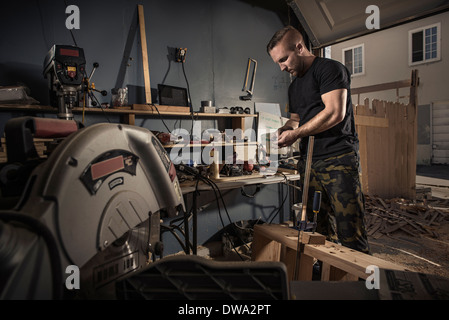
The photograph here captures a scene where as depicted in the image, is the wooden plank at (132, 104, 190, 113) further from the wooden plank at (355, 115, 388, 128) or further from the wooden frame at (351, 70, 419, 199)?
the wooden frame at (351, 70, 419, 199)

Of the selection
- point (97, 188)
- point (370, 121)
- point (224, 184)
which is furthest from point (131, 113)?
point (370, 121)

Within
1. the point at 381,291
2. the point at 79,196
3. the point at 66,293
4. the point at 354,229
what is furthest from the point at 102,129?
the point at 354,229

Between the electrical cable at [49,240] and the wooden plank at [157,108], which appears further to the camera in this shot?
the wooden plank at [157,108]

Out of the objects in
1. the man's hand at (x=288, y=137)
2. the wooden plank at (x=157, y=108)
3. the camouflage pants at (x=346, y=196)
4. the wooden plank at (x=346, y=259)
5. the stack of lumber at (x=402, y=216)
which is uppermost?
the wooden plank at (x=157, y=108)

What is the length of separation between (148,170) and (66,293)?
0.37 metres

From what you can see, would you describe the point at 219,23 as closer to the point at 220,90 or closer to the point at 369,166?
the point at 220,90

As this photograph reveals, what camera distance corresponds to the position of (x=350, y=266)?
1.11m

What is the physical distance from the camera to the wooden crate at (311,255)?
111 cm

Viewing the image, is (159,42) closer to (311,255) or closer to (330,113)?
(330,113)

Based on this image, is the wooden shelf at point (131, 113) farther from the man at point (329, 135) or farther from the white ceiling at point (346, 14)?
the white ceiling at point (346, 14)

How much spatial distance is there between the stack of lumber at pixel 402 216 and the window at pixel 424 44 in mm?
7169

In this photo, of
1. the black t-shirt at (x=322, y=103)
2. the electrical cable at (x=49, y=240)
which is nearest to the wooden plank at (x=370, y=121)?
the black t-shirt at (x=322, y=103)

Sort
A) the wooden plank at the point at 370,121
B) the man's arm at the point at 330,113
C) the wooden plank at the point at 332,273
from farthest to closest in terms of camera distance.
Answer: the wooden plank at the point at 370,121
the man's arm at the point at 330,113
the wooden plank at the point at 332,273

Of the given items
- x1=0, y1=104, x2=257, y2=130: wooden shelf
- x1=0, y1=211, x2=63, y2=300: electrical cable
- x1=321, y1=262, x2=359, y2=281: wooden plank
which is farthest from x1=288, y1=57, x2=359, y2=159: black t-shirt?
x1=0, y1=211, x2=63, y2=300: electrical cable
